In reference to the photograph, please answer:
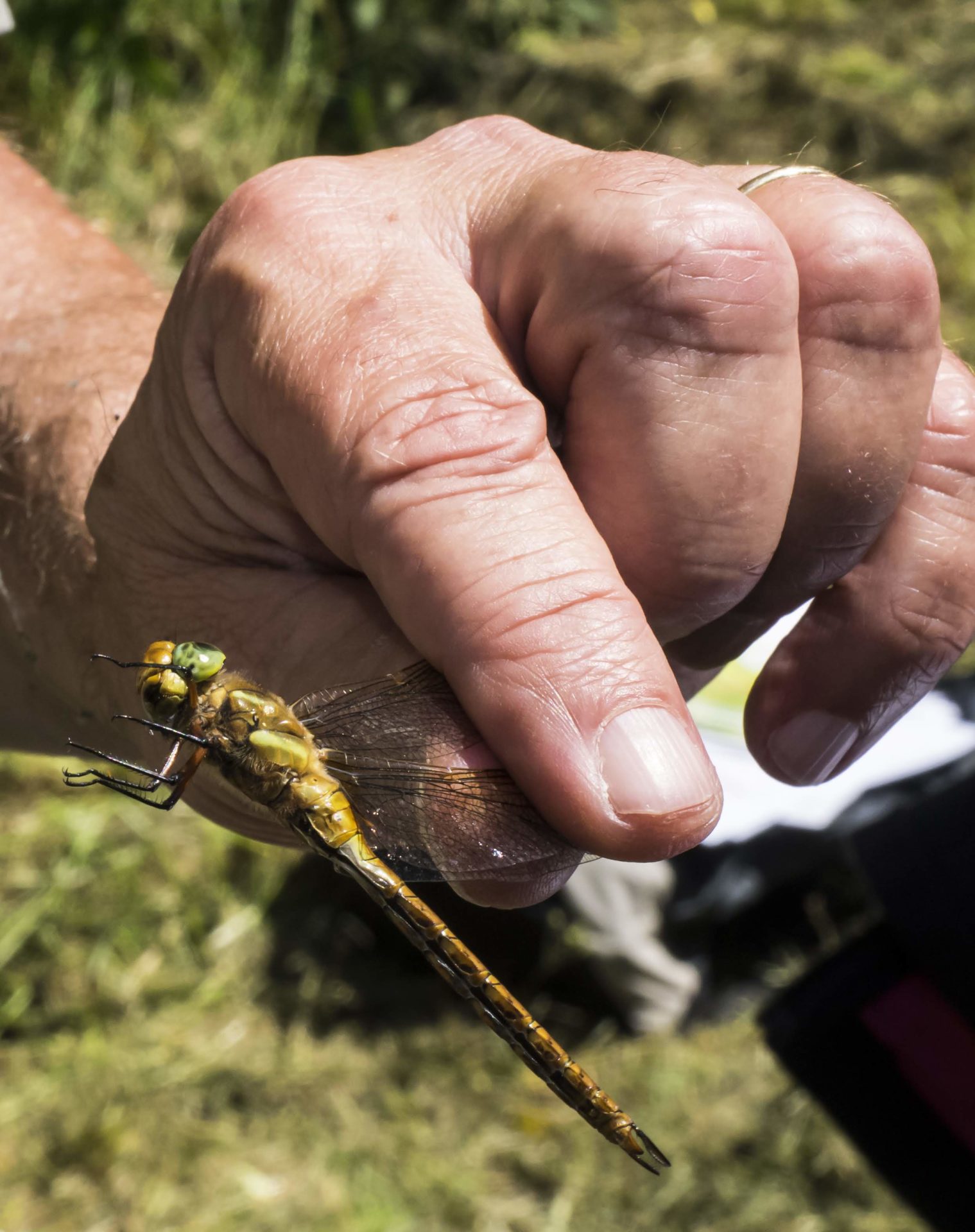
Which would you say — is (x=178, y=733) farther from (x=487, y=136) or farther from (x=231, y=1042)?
(x=231, y=1042)

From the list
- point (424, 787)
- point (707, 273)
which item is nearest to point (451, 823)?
point (424, 787)

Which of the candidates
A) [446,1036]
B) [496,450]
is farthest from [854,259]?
[446,1036]

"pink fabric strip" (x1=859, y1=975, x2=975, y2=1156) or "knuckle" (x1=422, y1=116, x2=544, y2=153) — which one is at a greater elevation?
"knuckle" (x1=422, y1=116, x2=544, y2=153)

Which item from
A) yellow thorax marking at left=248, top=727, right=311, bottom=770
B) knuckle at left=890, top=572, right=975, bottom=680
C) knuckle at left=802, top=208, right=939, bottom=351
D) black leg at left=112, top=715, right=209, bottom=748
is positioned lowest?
black leg at left=112, top=715, right=209, bottom=748

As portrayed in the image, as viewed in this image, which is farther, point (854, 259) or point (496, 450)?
point (854, 259)

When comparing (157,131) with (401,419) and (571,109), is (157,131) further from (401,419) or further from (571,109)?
(401,419)

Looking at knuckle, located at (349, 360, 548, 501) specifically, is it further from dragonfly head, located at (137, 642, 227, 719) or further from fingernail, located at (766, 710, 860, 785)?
fingernail, located at (766, 710, 860, 785)

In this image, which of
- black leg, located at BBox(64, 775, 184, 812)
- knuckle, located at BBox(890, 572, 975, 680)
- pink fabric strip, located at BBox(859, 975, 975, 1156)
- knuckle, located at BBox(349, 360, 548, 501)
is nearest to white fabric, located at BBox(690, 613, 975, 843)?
pink fabric strip, located at BBox(859, 975, 975, 1156)

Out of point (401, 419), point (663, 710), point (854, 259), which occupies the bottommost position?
point (663, 710)
